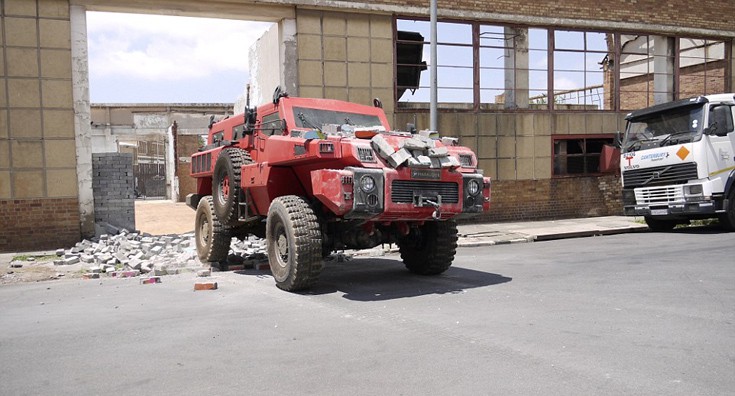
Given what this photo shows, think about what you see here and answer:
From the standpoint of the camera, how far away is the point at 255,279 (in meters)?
8.67

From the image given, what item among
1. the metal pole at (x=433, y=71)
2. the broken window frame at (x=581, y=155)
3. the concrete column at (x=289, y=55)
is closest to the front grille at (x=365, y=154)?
the metal pole at (x=433, y=71)

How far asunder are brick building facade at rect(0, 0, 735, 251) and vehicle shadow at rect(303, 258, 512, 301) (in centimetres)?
649

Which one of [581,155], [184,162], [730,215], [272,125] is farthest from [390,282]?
[184,162]

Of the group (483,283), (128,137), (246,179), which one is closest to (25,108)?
(246,179)

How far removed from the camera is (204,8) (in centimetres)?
1392

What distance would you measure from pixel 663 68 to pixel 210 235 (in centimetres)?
1534

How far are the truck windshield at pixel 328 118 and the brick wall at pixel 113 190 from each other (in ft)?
20.8

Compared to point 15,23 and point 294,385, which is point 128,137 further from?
point 294,385

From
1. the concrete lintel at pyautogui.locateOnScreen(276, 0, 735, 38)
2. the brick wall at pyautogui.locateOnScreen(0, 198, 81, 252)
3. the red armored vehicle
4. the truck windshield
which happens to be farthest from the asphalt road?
the concrete lintel at pyautogui.locateOnScreen(276, 0, 735, 38)

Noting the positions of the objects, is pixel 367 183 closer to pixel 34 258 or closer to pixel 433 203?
pixel 433 203

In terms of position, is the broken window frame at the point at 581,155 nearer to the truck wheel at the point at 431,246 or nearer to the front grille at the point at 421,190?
the truck wheel at the point at 431,246

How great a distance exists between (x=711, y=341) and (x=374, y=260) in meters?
6.41

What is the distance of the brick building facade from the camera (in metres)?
12.4

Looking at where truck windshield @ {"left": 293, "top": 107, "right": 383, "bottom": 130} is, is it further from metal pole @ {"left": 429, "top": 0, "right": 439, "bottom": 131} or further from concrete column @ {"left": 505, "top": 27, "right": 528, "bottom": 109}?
concrete column @ {"left": 505, "top": 27, "right": 528, "bottom": 109}
